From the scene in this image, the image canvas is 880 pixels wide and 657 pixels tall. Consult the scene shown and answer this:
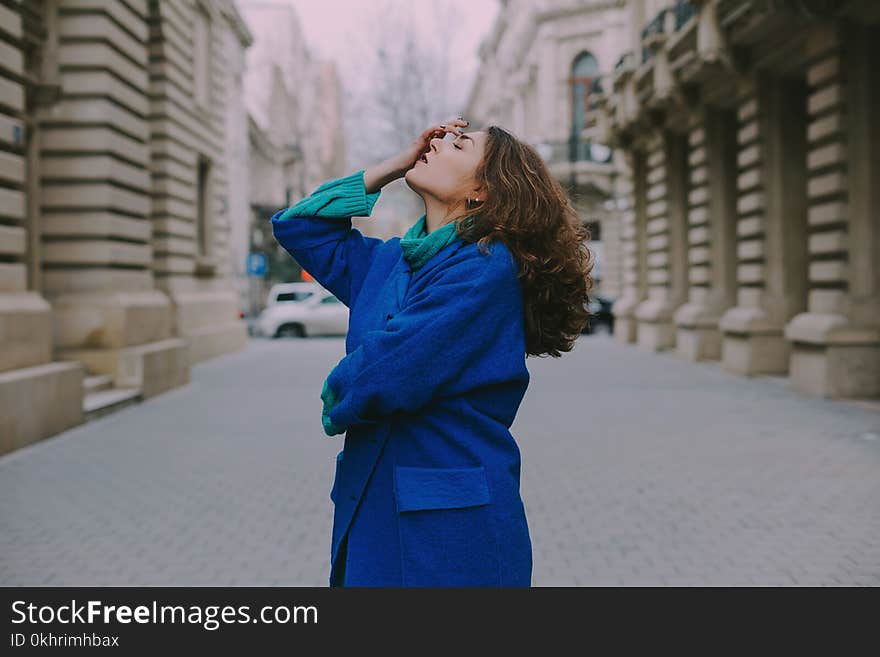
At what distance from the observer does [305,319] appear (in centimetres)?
2884

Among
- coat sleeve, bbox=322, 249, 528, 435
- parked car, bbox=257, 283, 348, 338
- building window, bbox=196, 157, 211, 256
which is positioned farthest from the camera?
parked car, bbox=257, 283, 348, 338

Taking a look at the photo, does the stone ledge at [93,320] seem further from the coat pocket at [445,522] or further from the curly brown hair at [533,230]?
the coat pocket at [445,522]

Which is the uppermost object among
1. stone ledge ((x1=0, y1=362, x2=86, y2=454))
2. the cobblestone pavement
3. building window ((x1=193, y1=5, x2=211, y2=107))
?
building window ((x1=193, y1=5, x2=211, y2=107))

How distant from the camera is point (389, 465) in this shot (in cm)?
213

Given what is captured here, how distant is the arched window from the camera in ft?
125

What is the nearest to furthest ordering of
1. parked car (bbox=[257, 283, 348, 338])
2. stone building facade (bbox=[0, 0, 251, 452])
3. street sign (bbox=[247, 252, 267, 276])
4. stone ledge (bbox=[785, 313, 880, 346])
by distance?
stone building facade (bbox=[0, 0, 251, 452]) → stone ledge (bbox=[785, 313, 880, 346]) → parked car (bbox=[257, 283, 348, 338]) → street sign (bbox=[247, 252, 267, 276])

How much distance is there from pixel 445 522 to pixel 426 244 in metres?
0.62

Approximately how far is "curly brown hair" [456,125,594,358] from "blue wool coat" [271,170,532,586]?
49mm

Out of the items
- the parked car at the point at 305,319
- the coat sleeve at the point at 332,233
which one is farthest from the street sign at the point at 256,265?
the coat sleeve at the point at 332,233

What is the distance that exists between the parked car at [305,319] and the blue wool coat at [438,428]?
2647 centimetres

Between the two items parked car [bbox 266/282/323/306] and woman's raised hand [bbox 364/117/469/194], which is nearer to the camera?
woman's raised hand [bbox 364/117/469/194]

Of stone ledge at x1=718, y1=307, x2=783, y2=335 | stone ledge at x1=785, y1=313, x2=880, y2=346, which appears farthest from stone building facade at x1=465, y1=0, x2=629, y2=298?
stone ledge at x1=785, y1=313, x2=880, y2=346

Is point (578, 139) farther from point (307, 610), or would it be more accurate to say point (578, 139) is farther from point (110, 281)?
point (307, 610)

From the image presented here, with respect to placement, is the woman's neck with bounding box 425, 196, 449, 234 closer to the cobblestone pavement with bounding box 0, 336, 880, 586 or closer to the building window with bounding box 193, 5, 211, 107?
the cobblestone pavement with bounding box 0, 336, 880, 586
